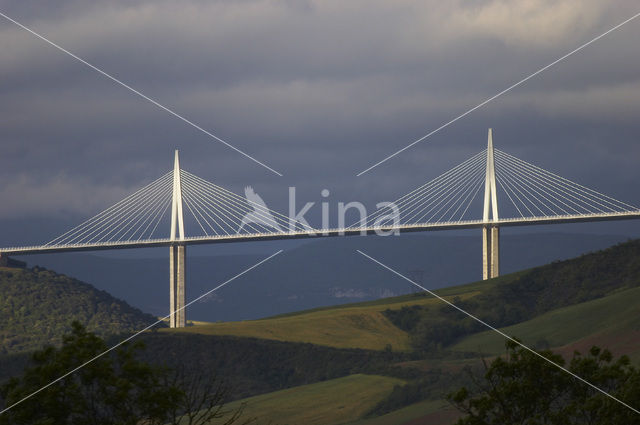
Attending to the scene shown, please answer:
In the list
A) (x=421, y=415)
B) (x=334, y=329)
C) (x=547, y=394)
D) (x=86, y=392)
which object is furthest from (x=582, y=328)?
(x=86, y=392)

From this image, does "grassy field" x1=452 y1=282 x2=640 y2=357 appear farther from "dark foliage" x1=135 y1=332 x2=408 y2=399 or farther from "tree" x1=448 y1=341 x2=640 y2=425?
"tree" x1=448 y1=341 x2=640 y2=425

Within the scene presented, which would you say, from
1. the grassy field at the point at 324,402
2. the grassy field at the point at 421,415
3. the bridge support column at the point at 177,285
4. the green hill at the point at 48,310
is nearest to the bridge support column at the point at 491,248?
the bridge support column at the point at 177,285

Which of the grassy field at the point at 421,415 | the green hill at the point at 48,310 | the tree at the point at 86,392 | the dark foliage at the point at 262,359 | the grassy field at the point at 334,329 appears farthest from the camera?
the green hill at the point at 48,310

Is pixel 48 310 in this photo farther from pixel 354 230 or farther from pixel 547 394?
pixel 547 394

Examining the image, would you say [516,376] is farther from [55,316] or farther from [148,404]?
[55,316]

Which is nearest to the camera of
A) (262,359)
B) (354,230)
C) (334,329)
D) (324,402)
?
(324,402)

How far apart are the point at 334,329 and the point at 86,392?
7257 cm

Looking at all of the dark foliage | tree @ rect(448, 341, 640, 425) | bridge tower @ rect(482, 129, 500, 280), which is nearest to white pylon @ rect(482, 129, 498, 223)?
bridge tower @ rect(482, 129, 500, 280)

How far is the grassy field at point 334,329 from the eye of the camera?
293ft

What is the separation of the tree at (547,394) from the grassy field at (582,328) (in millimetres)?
37463

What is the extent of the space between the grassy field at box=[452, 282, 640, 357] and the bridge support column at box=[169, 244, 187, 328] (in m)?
34.0

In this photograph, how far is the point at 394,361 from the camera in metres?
80.0

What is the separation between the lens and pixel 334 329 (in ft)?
306

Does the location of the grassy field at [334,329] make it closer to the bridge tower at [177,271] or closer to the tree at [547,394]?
the bridge tower at [177,271]
